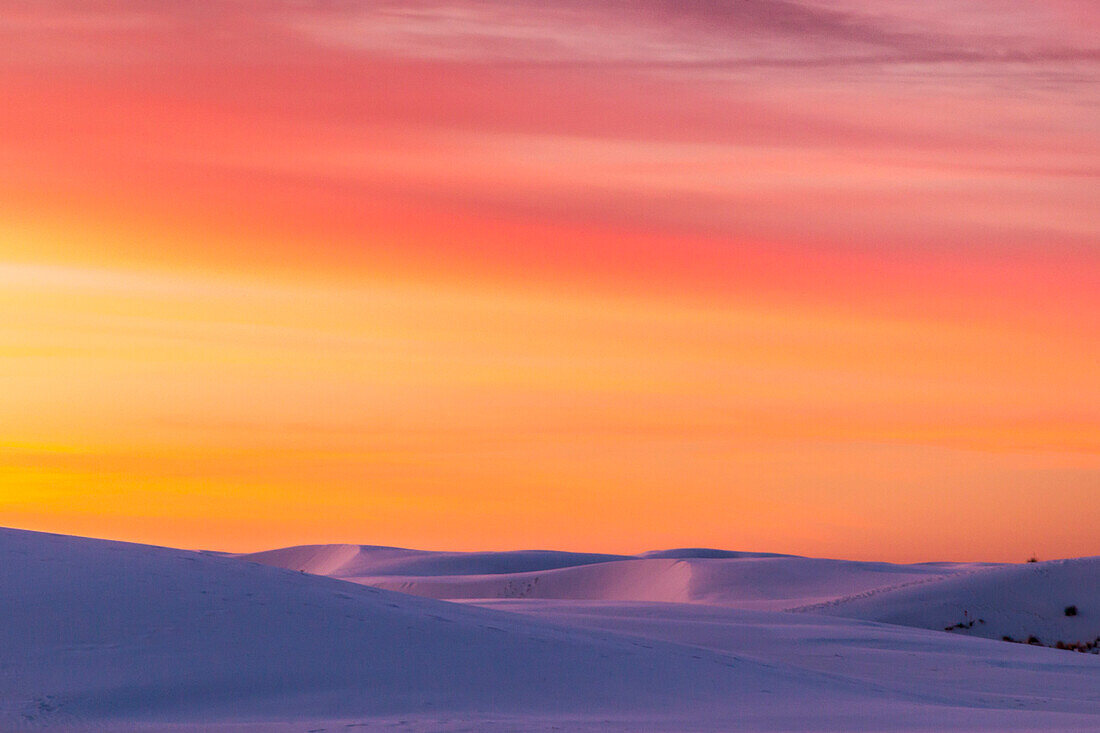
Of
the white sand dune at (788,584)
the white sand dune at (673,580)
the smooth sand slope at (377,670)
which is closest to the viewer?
the smooth sand slope at (377,670)

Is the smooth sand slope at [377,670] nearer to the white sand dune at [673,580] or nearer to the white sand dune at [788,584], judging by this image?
the white sand dune at [788,584]

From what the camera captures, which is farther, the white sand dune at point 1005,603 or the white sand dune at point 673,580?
the white sand dune at point 673,580

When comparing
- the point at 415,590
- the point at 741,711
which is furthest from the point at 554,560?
the point at 741,711

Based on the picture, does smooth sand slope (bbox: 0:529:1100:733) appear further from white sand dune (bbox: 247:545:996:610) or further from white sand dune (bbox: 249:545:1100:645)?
white sand dune (bbox: 247:545:996:610)

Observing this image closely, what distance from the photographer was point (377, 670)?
1055 centimetres

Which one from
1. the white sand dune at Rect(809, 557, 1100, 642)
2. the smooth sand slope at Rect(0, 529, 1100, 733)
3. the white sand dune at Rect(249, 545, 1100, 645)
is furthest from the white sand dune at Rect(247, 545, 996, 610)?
the smooth sand slope at Rect(0, 529, 1100, 733)

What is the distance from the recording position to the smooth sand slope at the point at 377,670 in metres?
9.46

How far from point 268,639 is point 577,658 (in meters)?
2.60

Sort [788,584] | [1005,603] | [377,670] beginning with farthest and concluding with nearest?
[788,584]
[1005,603]
[377,670]

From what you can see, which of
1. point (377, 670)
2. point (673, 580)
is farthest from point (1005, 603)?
point (377, 670)

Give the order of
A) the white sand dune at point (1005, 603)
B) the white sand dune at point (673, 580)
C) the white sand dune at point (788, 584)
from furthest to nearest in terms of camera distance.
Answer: the white sand dune at point (673, 580)
the white sand dune at point (788, 584)
the white sand dune at point (1005, 603)

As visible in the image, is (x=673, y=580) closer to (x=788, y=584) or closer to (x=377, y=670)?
(x=788, y=584)

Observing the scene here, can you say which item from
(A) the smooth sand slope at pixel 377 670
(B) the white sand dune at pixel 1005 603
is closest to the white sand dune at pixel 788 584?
(B) the white sand dune at pixel 1005 603

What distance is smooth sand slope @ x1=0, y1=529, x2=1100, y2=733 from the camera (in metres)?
9.46
